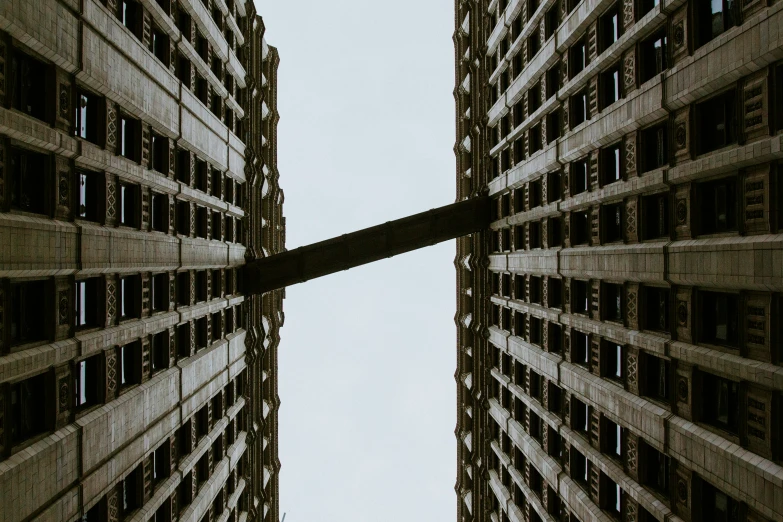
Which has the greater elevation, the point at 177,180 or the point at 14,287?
the point at 177,180

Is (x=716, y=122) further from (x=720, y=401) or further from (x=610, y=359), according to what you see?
(x=610, y=359)

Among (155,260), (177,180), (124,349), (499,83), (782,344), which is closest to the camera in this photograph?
(782,344)

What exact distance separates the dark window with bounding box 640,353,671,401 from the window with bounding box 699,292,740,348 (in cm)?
265

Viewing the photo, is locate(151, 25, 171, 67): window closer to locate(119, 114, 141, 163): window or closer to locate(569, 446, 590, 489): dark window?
locate(119, 114, 141, 163): window

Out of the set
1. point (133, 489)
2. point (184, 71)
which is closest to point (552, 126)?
point (184, 71)

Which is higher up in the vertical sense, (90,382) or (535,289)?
(535,289)

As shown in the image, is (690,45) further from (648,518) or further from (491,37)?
(491,37)

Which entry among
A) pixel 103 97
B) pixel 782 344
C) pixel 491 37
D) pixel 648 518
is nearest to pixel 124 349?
pixel 103 97

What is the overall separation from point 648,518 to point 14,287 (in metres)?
19.3

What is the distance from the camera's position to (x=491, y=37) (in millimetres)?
39781

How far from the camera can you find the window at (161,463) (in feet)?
80.3

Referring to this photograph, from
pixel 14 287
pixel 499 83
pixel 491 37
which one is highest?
pixel 491 37

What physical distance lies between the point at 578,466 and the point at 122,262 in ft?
63.1

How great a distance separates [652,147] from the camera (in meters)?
19.5
